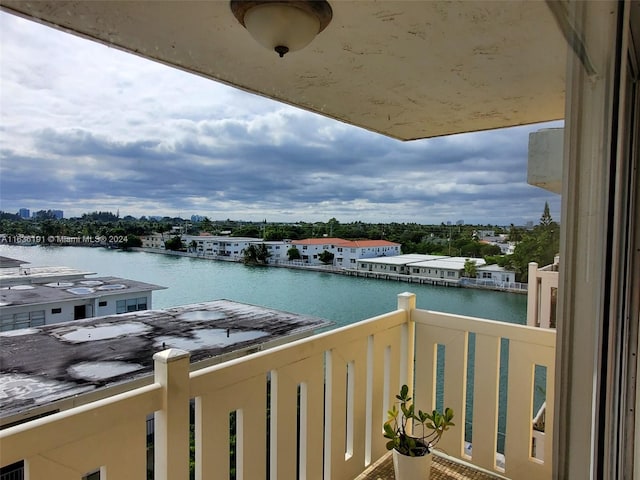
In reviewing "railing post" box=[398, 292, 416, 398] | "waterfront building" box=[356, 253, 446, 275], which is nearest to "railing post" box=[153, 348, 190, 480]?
"waterfront building" box=[356, 253, 446, 275]

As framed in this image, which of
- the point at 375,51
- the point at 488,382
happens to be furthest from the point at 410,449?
the point at 375,51

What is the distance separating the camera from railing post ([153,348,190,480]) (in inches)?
43.8

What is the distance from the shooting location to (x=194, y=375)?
3.98 ft

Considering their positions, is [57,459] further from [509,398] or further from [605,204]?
[509,398]

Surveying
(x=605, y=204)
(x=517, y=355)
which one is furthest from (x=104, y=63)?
(x=517, y=355)

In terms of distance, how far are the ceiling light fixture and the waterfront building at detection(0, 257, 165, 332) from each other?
952 millimetres

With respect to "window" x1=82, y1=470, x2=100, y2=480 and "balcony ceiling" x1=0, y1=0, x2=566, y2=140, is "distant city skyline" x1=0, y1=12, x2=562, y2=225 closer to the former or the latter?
"balcony ceiling" x1=0, y1=0, x2=566, y2=140

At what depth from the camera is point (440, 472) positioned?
6.69 feet

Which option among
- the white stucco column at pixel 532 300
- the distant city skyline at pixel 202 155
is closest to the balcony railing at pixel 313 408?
the white stucco column at pixel 532 300

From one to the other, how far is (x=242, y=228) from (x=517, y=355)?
1.57 metres

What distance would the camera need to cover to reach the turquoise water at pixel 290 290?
65.6 inches

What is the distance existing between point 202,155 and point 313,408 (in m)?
1.38

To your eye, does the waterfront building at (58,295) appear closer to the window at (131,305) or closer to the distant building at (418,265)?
the window at (131,305)

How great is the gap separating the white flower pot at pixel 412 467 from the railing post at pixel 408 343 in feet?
1.62
